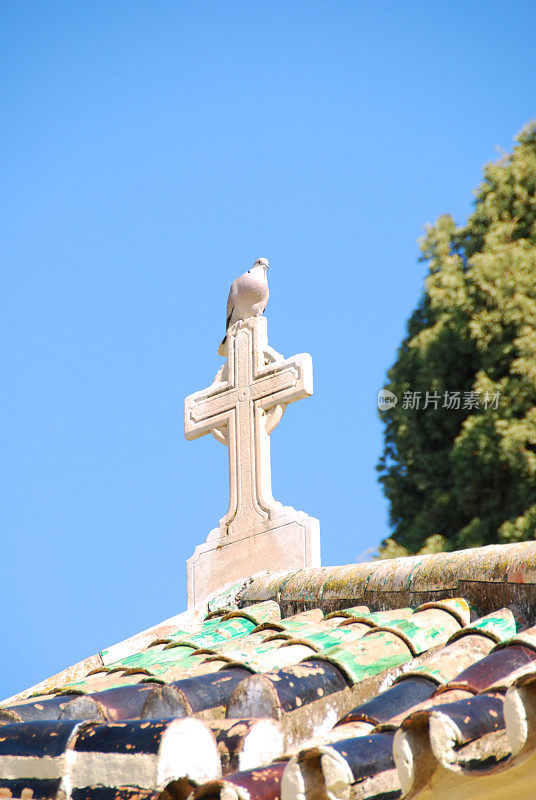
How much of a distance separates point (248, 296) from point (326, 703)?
3724mm

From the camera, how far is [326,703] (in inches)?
127

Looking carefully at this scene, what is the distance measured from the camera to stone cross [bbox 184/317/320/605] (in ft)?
18.9

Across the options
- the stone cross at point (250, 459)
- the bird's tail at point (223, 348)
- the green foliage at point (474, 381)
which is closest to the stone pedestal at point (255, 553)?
the stone cross at point (250, 459)

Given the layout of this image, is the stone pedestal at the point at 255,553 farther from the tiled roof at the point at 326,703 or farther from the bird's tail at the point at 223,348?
the bird's tail at the point at 223,348

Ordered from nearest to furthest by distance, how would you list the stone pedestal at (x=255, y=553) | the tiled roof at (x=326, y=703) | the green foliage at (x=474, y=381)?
the tiled roof at (x=326, y=703)
the stone pedestal at (x=255, y=553)
the green foliage at (x=474, y=381)

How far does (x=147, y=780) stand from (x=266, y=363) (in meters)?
4.03

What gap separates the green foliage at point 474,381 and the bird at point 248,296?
7.06 m

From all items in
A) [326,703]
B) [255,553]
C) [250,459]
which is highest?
[250,459]

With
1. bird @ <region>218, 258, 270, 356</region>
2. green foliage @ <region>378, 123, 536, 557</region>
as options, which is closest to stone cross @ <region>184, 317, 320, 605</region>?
bird @ <region>218, 258, 270, 356</region>

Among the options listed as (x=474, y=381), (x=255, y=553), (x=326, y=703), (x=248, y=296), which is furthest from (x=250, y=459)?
(x=474, y=381)

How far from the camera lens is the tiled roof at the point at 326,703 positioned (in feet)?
7.15

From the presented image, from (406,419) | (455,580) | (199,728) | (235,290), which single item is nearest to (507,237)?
(406,419)

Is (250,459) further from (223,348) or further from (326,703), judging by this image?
(326,703)

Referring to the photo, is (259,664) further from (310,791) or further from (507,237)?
(507,237)
